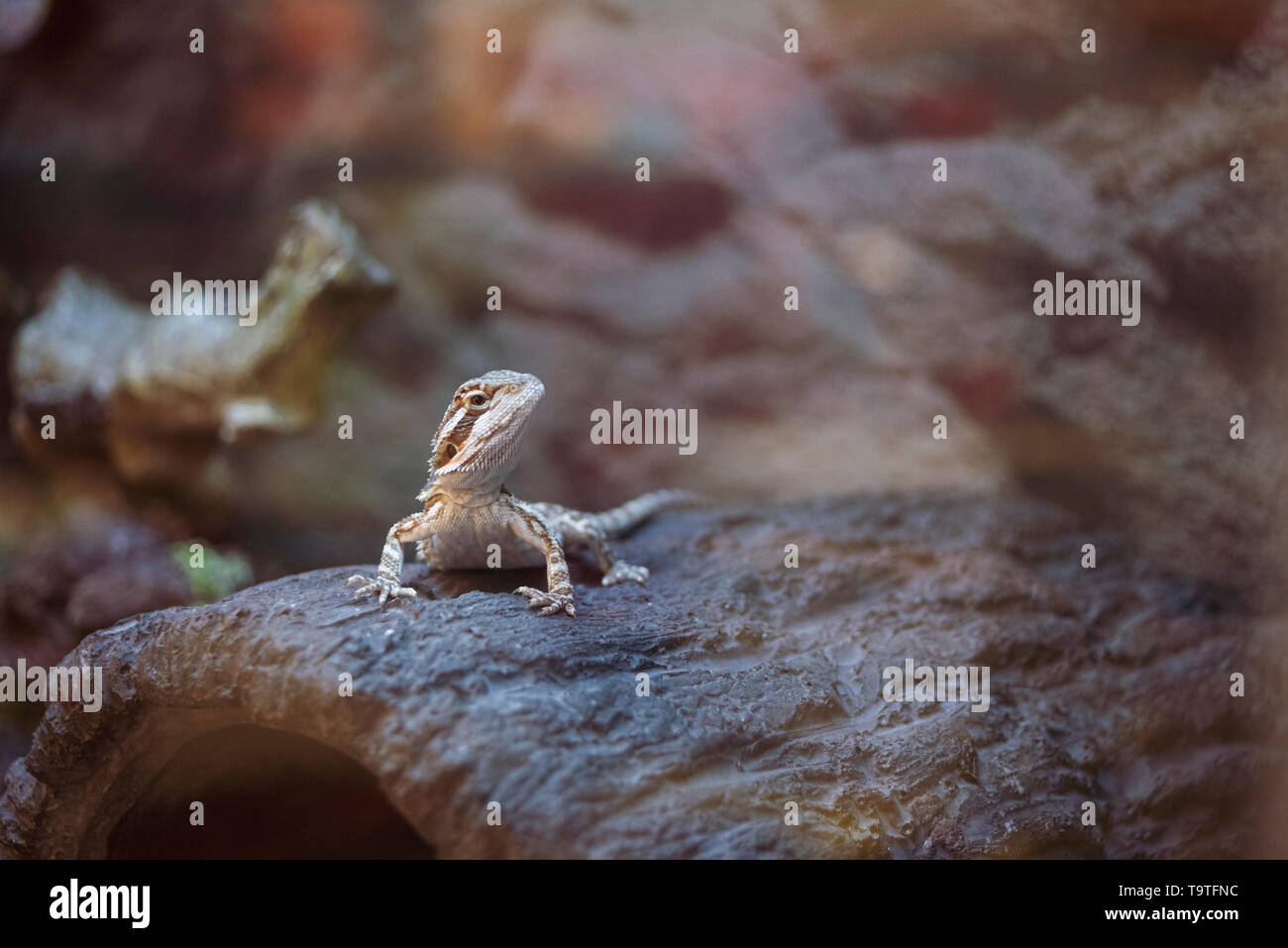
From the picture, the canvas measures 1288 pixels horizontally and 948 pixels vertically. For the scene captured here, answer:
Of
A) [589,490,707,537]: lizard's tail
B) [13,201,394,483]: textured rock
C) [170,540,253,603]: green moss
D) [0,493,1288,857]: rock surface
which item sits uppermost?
[13,201,394,483]: textured rock

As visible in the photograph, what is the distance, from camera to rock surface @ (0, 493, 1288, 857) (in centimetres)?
388

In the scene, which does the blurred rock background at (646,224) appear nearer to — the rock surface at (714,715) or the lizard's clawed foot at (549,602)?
the rock surface at (714,715)

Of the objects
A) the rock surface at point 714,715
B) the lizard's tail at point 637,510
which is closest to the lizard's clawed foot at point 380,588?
the rock surface at point 714,715

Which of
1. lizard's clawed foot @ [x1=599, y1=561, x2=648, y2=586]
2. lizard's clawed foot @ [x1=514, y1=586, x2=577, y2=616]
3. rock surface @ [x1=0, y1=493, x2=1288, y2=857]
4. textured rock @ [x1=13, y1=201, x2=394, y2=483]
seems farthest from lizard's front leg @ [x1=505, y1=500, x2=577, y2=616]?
textured rock @ [x1=13, y1=201, x2=394, y2=483]

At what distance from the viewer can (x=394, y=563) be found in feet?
16.5

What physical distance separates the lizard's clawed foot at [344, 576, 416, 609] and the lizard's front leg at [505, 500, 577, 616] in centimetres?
65

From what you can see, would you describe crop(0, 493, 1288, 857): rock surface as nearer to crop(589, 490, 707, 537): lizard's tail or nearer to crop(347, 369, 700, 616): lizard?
crop(347, 369, 700, 616): lizard

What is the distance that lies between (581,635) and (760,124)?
24.3ft

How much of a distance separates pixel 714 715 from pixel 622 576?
4.94 feet

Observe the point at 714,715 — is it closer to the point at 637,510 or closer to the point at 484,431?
the point at 484,431

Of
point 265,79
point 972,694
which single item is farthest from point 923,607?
point 265,79

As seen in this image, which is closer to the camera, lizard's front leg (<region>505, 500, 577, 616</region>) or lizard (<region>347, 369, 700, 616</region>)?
lizard's front leg (<region>505, 500, 577, 616</region>)

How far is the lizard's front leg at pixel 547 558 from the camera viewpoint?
4.89 meters
